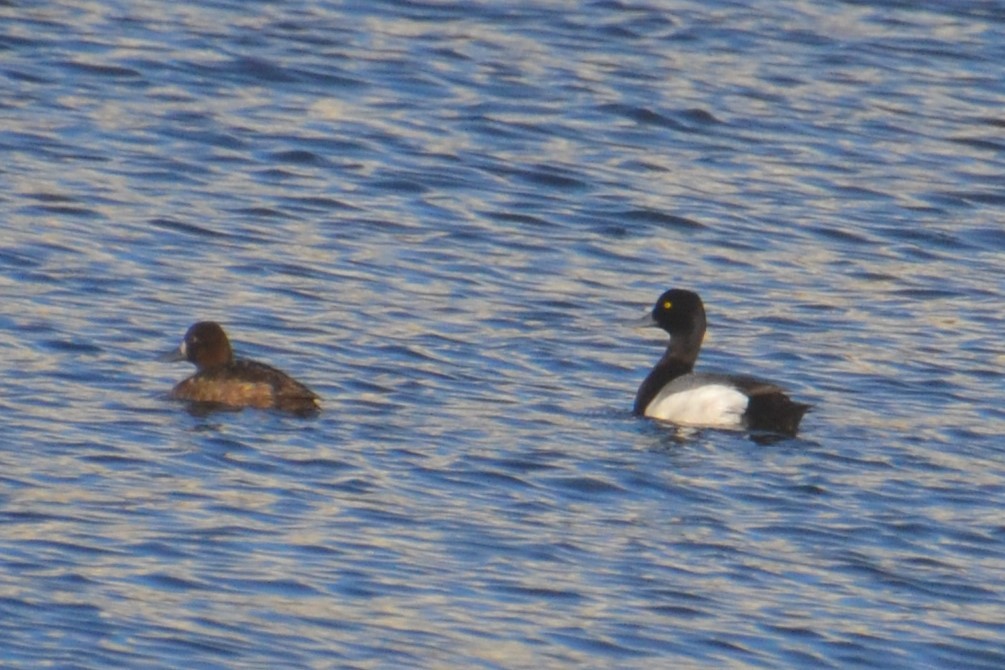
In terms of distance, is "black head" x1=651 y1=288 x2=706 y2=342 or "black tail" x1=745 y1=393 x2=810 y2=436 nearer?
"black tail" x1=745 y1=393 x2=810 y2=436

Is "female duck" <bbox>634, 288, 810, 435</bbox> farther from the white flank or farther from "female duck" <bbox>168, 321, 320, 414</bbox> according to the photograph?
"female duck" <bbox>168, 321, 320, 414</bbox>

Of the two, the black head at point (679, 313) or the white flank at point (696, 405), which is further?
the black head at point (679, 313)

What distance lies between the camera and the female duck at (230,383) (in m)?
11.0

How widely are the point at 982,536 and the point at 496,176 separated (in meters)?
8.25

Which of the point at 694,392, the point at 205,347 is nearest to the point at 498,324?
the point at 694,392

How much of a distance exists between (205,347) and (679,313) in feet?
9.05

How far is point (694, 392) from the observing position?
12148 mm

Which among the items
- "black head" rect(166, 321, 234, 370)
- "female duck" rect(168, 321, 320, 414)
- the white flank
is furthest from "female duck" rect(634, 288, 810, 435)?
"black head" rect(166, 321, 234, 370)

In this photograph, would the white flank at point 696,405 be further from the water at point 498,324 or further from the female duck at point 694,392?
the water at point 498,324

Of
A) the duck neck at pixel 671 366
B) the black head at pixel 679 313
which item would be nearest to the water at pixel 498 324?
the duck neck at pixel 671 366

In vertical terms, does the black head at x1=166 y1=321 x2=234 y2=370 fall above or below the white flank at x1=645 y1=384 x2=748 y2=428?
above

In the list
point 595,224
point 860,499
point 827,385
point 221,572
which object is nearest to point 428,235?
point 595,224

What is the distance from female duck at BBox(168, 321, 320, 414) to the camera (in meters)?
11.0

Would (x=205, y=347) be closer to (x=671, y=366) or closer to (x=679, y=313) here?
(x=671, y=366)
